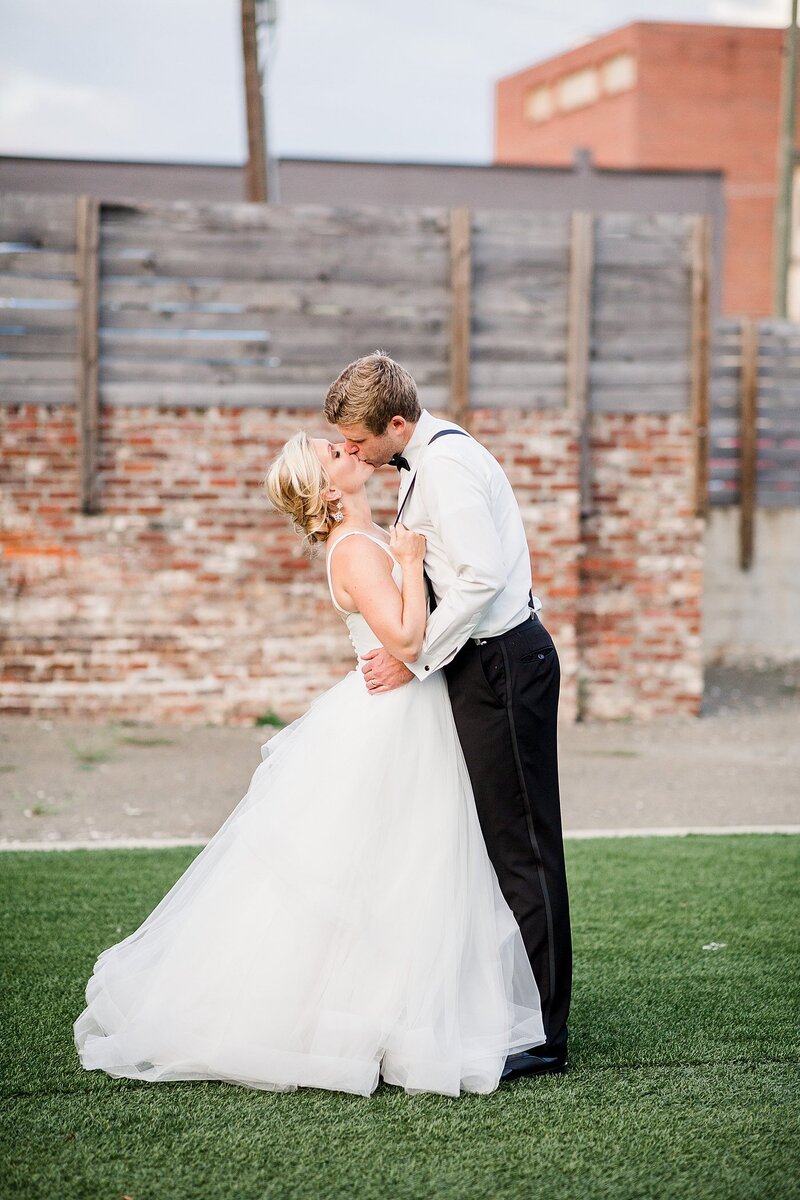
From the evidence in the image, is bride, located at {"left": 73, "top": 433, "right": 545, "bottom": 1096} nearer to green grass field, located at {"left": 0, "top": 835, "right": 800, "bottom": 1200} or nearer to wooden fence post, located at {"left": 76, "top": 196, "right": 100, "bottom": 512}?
green grass field, located at {"left": 0, "top": 835, "right": 800, "bottom": 1200}

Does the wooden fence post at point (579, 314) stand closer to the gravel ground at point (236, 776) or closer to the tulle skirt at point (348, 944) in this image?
the gravel ground at point (236, 776)

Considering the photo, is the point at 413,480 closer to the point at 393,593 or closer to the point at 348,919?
the point at 393,593

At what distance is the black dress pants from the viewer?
3436 millimetres

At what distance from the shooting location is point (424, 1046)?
3330 millimetres

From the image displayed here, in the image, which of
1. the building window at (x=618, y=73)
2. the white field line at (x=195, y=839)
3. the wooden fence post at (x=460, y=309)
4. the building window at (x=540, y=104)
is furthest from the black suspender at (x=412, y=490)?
the building window at (x=540, y=104)

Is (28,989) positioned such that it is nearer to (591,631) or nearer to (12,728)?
(12,728)

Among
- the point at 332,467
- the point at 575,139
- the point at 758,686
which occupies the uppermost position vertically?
the point at 575,139

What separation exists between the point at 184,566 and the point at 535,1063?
5.48 meters

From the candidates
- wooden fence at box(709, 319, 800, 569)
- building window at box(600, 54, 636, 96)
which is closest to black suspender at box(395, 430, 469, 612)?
wooden fence at box(709, 319, 800, 569)

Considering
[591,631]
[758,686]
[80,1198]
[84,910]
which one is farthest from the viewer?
[758,686]

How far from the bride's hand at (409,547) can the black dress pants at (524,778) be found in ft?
0.95

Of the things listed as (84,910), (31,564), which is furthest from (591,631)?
(84,910)

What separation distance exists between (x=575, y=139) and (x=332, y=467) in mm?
36399

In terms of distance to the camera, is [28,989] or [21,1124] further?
[28,989]
